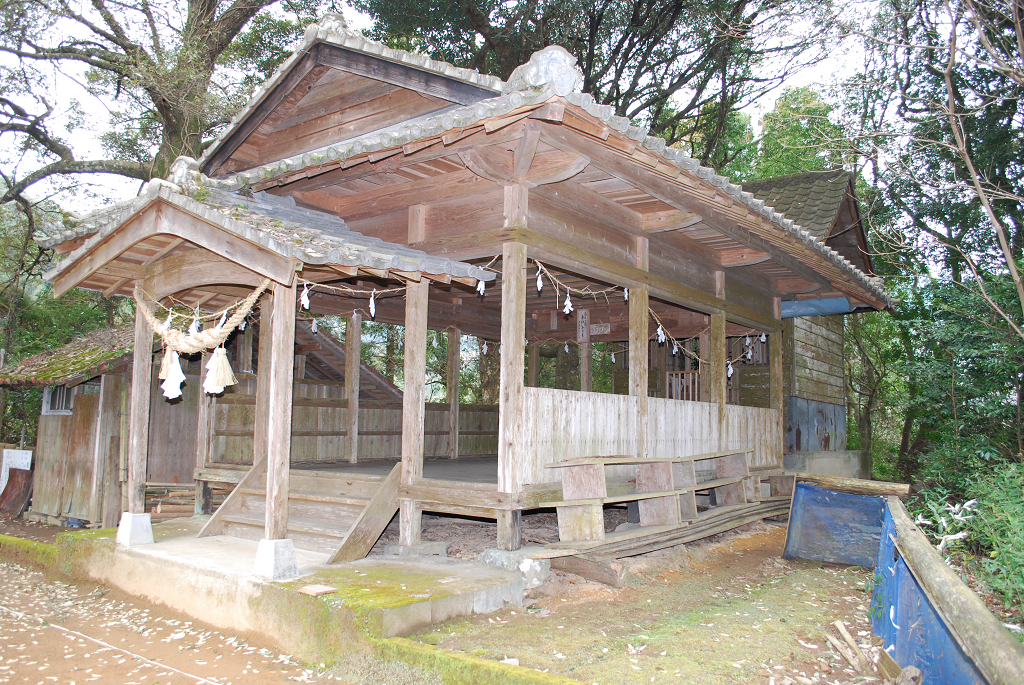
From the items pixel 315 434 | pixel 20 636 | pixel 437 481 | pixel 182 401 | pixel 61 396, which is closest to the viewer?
pixel 20 636

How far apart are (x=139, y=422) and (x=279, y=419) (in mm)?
2267

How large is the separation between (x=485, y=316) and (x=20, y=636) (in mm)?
→ 8579

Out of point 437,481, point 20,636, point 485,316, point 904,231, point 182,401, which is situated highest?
point 904,231

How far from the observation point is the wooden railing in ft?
44.2

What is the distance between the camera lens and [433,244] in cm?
767

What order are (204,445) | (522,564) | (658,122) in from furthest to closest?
(658,122), (204,445), (522,564)

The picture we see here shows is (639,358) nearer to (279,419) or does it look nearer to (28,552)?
(279,419)

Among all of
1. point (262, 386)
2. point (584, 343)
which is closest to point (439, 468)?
point (262, 386)

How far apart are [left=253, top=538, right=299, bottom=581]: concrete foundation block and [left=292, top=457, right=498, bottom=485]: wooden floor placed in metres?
2.26

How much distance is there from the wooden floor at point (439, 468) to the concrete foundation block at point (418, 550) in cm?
87

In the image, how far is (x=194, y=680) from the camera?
484 cm

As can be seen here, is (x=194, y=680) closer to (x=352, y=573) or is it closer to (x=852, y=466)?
(x=352, y=573)

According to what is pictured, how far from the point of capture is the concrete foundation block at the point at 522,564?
6.49 m

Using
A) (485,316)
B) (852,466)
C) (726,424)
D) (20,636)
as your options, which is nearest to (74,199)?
(485,316)
